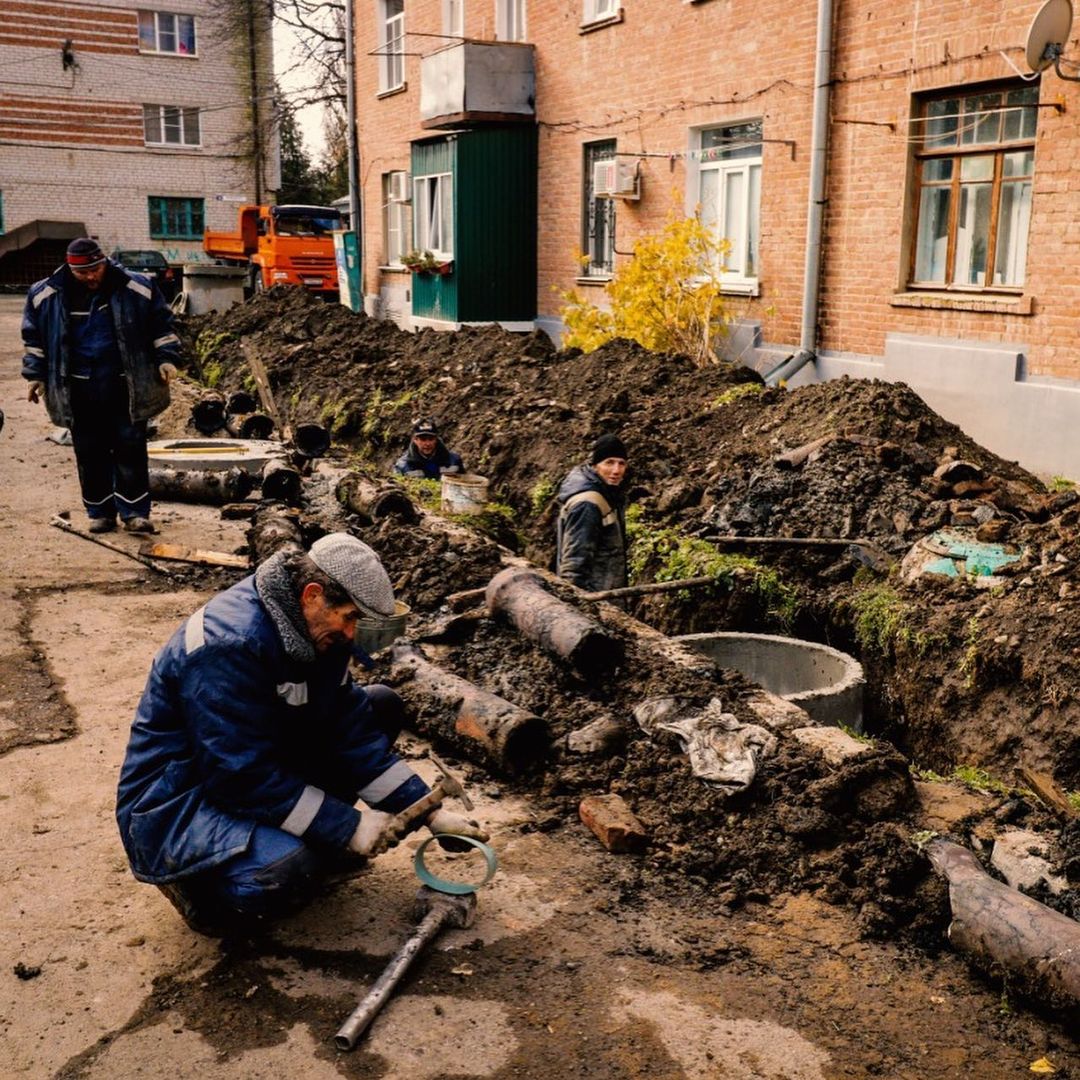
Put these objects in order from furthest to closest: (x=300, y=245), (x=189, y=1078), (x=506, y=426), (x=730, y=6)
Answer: (x=300, y=245)
(x=730, y=6)
(x=506, y=426)
(x=189, y=1078)

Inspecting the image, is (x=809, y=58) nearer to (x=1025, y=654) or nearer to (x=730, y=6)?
(x=730, y=6)

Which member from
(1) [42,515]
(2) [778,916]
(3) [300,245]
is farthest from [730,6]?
(3) [300,245]

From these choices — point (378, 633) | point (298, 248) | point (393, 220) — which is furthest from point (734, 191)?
point (298, 248)

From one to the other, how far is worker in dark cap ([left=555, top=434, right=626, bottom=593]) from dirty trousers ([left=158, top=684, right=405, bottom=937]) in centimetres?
357

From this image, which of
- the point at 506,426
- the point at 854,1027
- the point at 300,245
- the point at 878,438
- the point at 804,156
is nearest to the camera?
the point at 854,1027

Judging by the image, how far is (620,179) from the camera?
15180 mm

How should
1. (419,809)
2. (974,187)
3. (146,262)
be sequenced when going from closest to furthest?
(419,809)
(974,187)
(146,262)

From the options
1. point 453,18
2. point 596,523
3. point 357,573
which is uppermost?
point 453,18

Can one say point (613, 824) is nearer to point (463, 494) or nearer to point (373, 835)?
point (373, 835)

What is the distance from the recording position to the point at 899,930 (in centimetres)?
396

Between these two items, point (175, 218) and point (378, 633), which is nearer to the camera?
point (378, 633)

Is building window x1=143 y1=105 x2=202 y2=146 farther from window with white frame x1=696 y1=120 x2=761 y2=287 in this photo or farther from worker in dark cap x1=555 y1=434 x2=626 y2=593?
worker in dark cap x1=555 y1=434 x2=626 y2=593

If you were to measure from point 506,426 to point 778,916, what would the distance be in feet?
26.7

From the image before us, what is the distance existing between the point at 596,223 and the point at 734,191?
11.4 ft
